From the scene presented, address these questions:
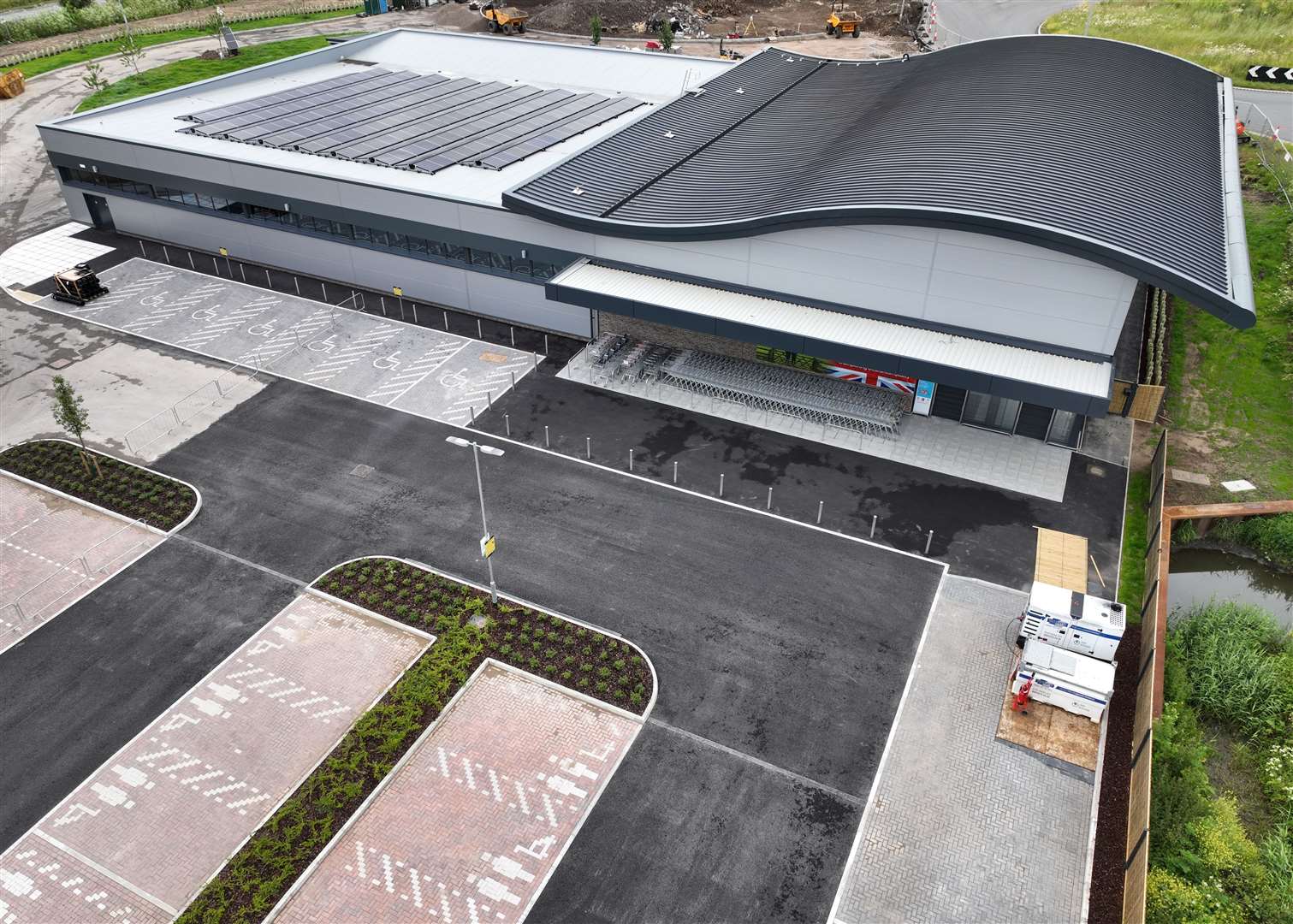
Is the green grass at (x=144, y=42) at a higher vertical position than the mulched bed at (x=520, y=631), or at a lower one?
higher

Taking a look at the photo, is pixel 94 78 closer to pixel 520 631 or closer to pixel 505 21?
pixel 505 21

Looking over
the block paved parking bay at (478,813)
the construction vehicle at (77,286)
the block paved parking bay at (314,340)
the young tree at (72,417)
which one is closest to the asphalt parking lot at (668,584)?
the block paved parking bay at (478,813)

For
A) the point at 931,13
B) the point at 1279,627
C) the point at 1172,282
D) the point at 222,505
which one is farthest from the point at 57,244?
the point at 931,13

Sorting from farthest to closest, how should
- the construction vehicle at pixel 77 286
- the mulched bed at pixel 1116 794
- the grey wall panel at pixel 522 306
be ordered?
the construction vehicle at pixel 77 286 < the grey wall panel at pixel 522 306 < the mulched bed at pixel 1116 794

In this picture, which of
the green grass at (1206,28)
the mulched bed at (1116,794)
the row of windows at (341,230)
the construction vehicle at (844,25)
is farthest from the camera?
the construction vehicle at (844,25)

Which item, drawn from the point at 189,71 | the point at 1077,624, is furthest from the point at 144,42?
the point at 1077,624

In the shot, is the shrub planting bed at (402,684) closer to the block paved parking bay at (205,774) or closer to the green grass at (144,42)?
the block paved parking bay at (205,774)

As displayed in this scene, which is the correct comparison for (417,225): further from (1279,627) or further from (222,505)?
(1279,627)
